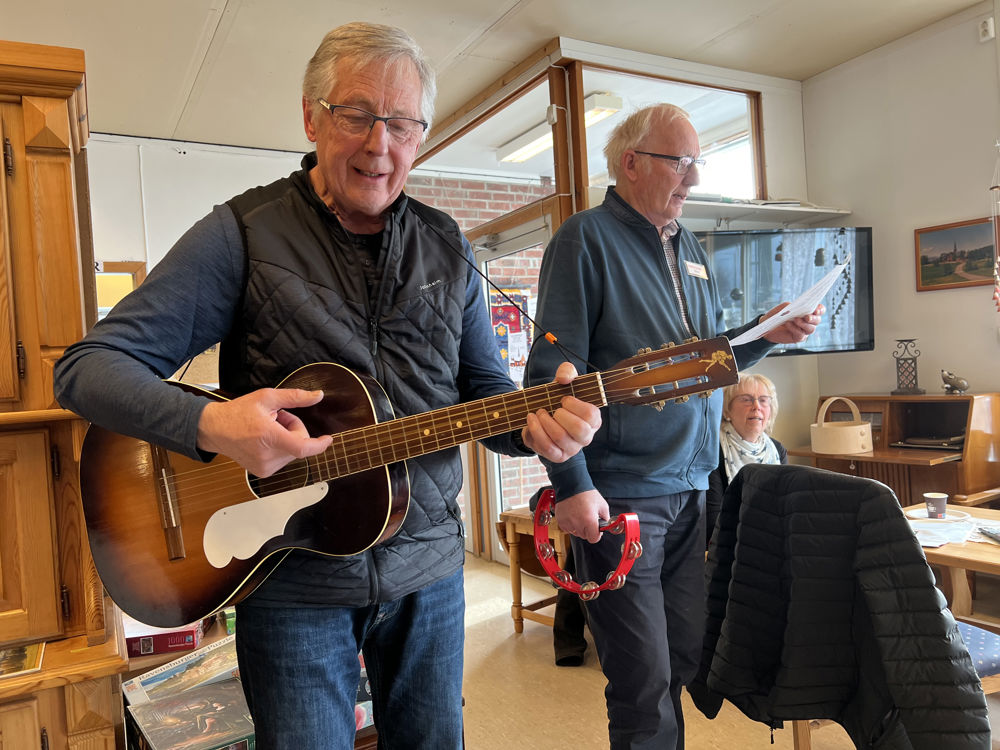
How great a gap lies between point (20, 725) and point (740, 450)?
242 cm

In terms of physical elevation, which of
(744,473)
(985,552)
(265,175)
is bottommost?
(985,552)

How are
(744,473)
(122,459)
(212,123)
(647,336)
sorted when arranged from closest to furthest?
(122,459), (647,336), (744,473), (212,123)

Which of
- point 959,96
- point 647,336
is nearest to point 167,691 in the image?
point 647,336

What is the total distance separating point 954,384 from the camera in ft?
11.0

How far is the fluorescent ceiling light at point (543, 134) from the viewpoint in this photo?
145 inches

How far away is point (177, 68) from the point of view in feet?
11.6

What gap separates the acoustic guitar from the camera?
105 centimetres

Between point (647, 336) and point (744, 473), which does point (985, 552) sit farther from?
point (647, 336)

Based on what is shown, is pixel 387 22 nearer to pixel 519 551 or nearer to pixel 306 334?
pixel 519 551

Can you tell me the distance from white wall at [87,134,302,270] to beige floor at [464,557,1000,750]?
9.36 feet

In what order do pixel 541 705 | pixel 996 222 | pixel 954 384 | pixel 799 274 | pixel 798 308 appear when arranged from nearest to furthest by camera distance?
pixel 798 308 → pixel 541 705 → pixel 996 222 → pixel 954 384 → pixel 799 274

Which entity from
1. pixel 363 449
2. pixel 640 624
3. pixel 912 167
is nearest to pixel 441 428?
pixel 363 449

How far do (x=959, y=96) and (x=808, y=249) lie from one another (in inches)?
36.6

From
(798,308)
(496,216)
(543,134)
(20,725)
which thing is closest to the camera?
(20,725)
